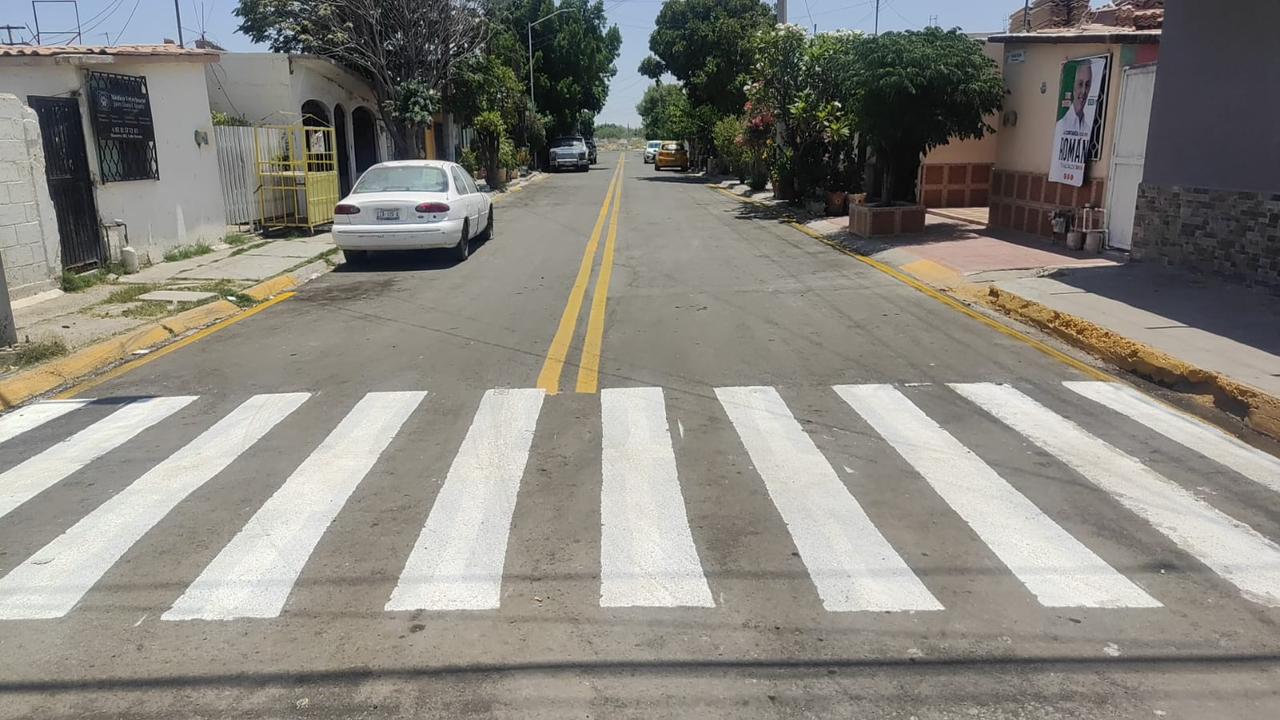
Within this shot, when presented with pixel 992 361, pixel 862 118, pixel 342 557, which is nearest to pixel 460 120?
pixel 862 118

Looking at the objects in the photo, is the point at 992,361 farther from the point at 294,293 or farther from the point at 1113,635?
the point at 294,293

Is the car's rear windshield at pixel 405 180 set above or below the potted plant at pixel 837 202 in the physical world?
above

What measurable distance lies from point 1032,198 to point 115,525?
52.6 feet

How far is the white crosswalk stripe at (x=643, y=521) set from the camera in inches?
175

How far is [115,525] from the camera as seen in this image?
529 cm

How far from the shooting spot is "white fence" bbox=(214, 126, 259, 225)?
696 inches

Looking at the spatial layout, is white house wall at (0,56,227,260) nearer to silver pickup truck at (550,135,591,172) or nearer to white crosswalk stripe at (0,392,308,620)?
white crosswalk stripe at (0,392,308,620)

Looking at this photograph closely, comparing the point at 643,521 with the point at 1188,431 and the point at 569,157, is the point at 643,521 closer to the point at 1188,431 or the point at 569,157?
the point at 1188,431

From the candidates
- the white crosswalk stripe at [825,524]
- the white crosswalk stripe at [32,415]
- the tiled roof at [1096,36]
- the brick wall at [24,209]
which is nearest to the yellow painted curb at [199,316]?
the brick wall at [24,209]

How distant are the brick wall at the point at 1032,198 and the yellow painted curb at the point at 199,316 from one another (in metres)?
12.9

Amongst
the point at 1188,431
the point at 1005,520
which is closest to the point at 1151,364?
the point at 1188,431

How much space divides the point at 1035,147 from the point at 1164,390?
34.2 feet

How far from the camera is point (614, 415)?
7.17 meters

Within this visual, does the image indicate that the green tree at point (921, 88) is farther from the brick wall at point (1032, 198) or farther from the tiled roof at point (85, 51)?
the tiled roof at point (85, 51)
